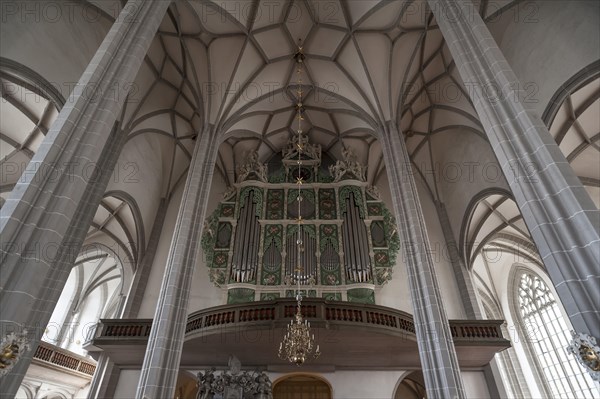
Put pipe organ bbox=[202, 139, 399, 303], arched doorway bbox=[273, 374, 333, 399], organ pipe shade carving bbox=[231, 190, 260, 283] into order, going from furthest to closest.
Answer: organ pipe shade carving bbox=[231, 190, 260, 283] → pipe organ bbox=[202, 139, 399, 303] → arched doorway bbox=[273, 374, 333, 399]

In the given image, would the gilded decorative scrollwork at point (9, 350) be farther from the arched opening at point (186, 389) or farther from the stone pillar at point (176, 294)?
the arched opening at point (186, 389)

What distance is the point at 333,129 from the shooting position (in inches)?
648

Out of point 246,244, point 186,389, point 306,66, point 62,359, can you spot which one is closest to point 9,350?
point 246,244

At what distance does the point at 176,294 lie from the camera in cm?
838

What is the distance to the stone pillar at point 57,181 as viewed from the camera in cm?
393

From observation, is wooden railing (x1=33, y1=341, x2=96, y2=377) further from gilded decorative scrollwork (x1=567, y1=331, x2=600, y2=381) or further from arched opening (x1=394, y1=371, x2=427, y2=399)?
gilded decorative scrollwork (x1=567, y1=331, x2=600, y2=381)

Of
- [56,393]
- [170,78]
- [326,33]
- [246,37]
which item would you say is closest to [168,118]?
[170,78]

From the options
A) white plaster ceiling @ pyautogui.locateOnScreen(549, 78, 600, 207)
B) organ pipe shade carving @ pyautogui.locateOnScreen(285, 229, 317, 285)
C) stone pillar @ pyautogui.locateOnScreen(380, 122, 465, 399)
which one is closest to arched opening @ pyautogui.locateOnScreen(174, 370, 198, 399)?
organ pipe shade carving @ pyautogui.locateOnScreen(285, 229, 317, 285)

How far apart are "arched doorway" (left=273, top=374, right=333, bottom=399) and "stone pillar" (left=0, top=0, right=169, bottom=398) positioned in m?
8.06

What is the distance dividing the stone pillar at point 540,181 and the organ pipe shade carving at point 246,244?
29.8 feet

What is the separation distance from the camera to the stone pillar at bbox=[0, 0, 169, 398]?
12.9 ft

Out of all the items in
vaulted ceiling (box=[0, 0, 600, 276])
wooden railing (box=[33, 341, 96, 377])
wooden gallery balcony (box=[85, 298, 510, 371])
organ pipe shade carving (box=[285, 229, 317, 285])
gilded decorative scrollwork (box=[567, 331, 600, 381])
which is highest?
vaulted ceiling (box=[0, 0, 600, 276])

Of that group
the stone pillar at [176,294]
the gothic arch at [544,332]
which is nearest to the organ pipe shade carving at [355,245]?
the stone pillar at [176,294]

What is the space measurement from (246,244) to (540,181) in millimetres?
10138
